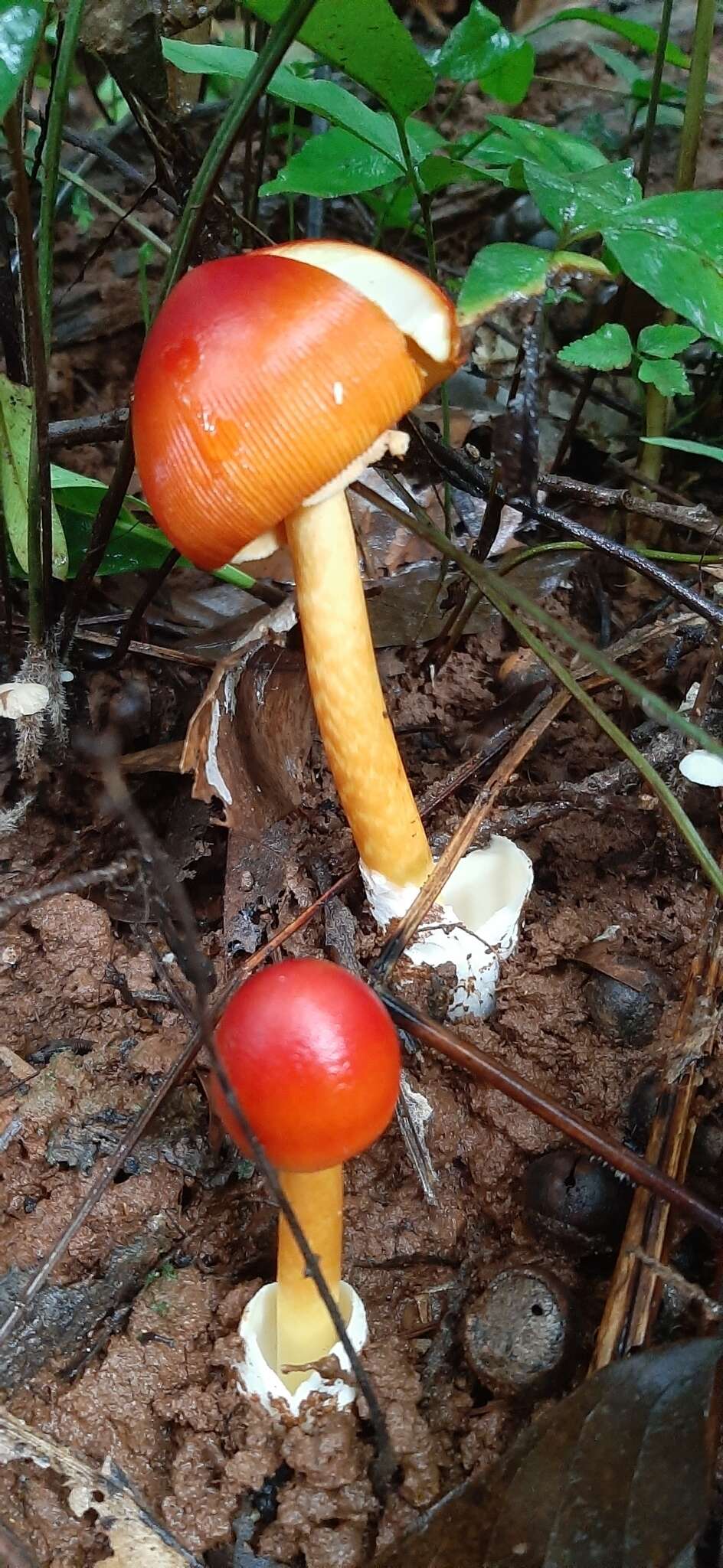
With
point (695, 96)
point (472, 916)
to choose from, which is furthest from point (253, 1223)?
point (695, 96)

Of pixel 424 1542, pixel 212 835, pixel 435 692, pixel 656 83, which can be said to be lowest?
pixel 424 1542

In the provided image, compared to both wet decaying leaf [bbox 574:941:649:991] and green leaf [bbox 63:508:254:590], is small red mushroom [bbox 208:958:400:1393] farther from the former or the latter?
green leaf [bbox 63:508:254:590]

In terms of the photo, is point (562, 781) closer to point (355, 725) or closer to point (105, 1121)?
point (355, 725)

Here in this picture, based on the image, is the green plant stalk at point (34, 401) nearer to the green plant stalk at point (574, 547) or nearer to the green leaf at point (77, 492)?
the green leaf at point (77, 492)

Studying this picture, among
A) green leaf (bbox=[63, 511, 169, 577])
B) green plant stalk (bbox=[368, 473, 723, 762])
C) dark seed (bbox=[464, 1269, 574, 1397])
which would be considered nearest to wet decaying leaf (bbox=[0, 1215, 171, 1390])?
dark seed (bbox=[464, 1269, 574, 1397])

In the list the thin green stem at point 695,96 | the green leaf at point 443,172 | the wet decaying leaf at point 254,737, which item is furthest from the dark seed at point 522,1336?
the thin green stem at point 695,96

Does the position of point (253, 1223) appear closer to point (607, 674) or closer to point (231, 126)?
point (607, 674)

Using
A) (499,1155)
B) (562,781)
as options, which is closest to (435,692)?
(562,781)
